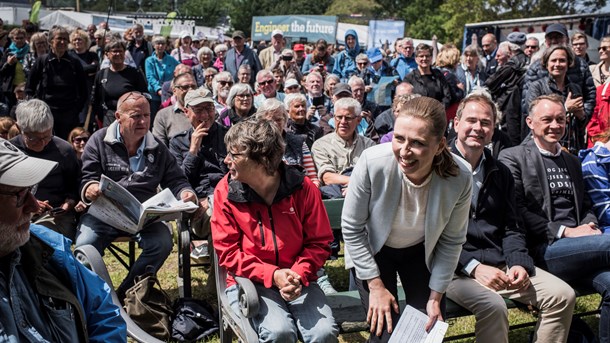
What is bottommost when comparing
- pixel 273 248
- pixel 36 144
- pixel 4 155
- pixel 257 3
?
pixel 273 248

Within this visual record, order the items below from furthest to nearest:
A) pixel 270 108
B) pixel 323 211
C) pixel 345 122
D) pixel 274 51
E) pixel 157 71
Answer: pixel 274 51 < pixel 157 71 < pixel 345 122 < pixel 270 108 < pixel 323 211

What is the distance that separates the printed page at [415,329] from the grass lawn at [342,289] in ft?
4.26

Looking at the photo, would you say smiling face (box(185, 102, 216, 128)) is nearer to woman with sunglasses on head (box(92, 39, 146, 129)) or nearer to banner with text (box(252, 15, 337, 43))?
woman with sunglasses on head (box(92, 39, 146, 129))

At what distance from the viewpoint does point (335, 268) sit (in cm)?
564

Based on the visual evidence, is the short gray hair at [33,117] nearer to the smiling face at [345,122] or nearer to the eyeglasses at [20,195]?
the smiling face at [345,122]

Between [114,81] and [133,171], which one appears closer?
[133,171]

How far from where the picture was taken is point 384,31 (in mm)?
25484

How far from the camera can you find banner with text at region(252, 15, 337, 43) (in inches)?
889

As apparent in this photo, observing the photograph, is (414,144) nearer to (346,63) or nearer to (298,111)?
(298,111)

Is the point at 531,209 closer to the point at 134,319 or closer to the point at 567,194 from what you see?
the point at 567,194

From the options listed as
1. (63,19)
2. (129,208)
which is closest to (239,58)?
(129,208)

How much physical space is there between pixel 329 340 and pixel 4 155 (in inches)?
73.8

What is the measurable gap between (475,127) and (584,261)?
1.09 m

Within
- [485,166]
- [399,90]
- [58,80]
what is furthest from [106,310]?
[58,80]
